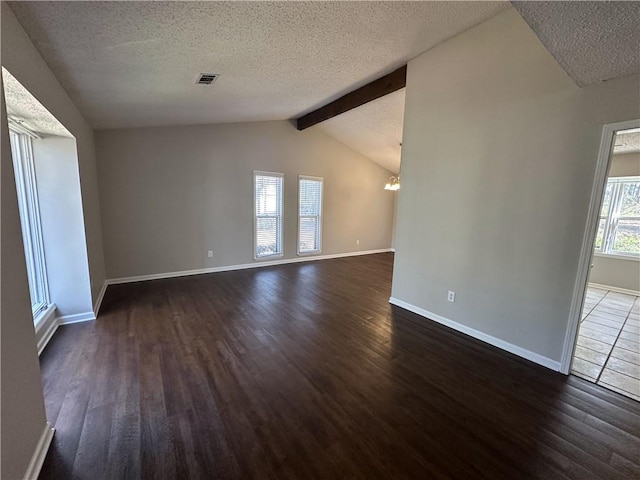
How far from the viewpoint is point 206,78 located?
9.43ft

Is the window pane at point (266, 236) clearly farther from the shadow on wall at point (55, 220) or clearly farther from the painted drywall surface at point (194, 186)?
the shadow on wall at point (55, 220)

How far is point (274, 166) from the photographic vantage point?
5.93 metres

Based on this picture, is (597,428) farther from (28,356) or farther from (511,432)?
(28,356)

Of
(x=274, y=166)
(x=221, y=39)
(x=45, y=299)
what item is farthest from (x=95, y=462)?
(x=274, y=166)

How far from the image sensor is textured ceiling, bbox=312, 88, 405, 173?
15.3ft

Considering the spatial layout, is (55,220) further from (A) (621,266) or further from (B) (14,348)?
(A) (621,266)

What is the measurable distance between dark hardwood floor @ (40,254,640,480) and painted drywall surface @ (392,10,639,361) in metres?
0.50

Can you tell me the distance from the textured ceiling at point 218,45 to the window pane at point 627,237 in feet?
14.9

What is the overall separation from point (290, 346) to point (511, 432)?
1825mm

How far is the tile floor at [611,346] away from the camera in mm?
2383

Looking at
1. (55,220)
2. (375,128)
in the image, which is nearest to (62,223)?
(55,220)

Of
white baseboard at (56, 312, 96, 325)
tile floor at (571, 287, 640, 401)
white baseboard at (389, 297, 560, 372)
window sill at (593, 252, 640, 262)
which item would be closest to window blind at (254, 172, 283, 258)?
white baseboard at (56, 312, 96, 325)

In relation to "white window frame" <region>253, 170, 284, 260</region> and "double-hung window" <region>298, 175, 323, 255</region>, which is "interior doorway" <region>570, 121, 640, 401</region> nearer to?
"double-hung window" <region>298, 175, 323, 255</region>

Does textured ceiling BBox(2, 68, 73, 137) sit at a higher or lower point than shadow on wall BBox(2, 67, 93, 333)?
higher
